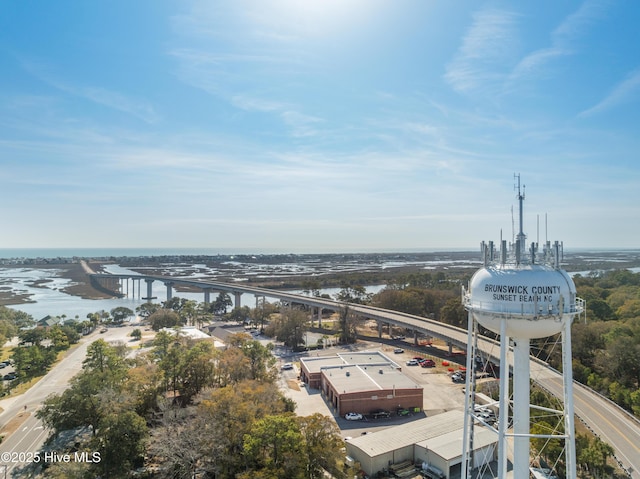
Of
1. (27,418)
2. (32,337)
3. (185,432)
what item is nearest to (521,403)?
(185,432)

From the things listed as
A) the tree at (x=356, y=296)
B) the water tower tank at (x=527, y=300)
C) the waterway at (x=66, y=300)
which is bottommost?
the waterway at (x=66, y=300)

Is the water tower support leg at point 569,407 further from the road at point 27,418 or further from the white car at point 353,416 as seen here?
the road at point 27,418

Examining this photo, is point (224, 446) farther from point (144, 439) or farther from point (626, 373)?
point (626, 373)

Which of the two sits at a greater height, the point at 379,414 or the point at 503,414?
the point at 503,414

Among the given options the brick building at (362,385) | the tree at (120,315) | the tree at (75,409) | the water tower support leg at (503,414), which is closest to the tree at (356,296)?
the brick building at (362,385)

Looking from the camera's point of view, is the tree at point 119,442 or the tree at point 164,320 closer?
the tree at point 119,442

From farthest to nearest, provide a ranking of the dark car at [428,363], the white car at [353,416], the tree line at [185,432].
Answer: the dark car at [428,363] < the white car at [353,416] < the tree line at [185,432]

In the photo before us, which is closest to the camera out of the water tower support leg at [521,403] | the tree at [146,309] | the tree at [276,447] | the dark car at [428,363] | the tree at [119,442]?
the water tower support leg at [521,403]

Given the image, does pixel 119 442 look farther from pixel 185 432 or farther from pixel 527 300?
pixel 527 300
